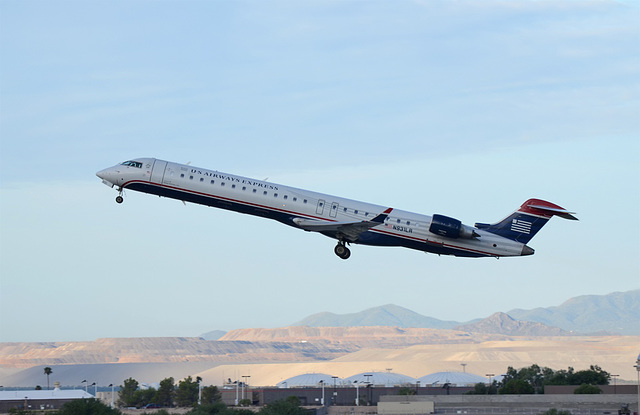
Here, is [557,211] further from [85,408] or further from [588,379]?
[588,379]

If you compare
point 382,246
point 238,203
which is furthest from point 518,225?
point 238,203

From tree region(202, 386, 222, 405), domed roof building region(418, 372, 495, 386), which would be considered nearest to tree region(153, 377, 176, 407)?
tree region(202, 386, 222, 405)

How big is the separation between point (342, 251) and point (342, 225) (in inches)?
124

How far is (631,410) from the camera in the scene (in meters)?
92.3

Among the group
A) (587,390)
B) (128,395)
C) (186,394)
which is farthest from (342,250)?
(128,395)

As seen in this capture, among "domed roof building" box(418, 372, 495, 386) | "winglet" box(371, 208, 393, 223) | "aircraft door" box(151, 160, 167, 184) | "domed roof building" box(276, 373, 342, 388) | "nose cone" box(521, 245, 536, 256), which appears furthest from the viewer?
"domed roof building" box(418, 372, 495, 386)

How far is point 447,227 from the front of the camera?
58344mm

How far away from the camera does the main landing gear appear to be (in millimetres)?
59656

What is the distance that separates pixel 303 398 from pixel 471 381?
67.0 m

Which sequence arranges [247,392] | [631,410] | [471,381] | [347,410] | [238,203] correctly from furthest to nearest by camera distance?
[471,381] < [247,392] < [347,410] < [631,410] < [238,203]

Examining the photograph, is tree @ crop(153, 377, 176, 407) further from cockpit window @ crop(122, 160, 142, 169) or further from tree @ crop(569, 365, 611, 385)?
cockpit window @ crop(122, 160, 142, 169)

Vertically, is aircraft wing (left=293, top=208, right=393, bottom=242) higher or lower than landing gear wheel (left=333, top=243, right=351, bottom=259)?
higher

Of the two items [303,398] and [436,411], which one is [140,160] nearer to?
[436,411]

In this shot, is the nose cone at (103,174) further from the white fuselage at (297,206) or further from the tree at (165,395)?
the tree at (165,395)
